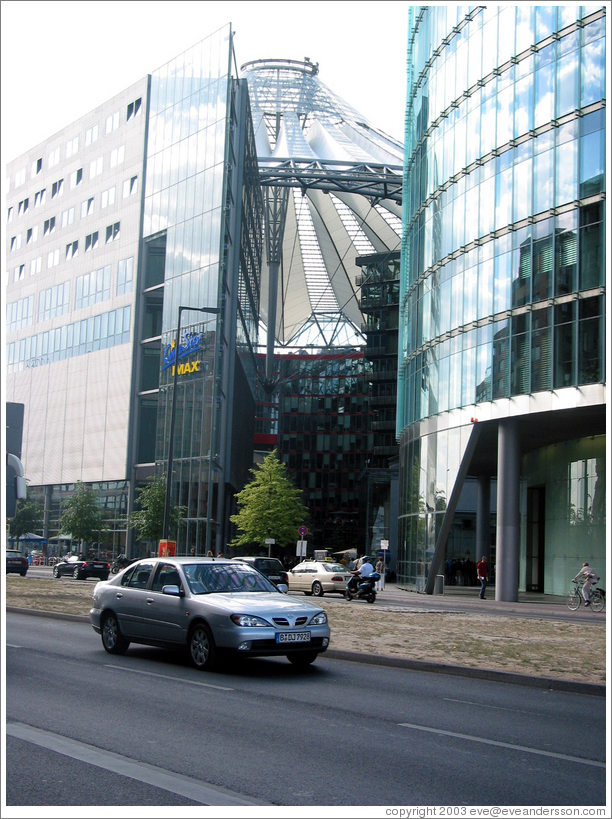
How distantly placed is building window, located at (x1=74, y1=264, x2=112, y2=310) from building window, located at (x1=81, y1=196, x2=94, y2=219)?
5.68m

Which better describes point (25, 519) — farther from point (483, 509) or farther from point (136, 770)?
point (136, 770)

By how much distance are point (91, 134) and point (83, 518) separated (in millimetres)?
35927

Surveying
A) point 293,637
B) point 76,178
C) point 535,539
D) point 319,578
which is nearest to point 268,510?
point 535,539

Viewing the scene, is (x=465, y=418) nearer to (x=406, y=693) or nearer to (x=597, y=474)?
(x=597, y=474)

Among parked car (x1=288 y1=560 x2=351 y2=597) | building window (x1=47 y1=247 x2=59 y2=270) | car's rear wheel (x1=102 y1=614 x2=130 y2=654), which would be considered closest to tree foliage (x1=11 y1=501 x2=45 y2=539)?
building window (x1=47 y1=247 x2=59 y2=270)

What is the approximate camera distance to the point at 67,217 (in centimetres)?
8488

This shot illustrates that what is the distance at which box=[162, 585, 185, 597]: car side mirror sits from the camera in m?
13.7

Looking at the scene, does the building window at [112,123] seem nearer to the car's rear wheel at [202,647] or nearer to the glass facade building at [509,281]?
the glass facade building at [509,281]

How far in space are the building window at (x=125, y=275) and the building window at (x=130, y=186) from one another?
5611 mm

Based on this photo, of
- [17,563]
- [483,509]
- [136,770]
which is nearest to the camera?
[136,770]

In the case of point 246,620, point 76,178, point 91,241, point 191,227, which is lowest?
point 246,620

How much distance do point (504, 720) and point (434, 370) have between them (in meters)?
33.7

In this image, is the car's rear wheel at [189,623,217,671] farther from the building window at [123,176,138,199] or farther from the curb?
the building window at [123,176,138,199]

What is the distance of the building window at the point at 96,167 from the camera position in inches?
3191
